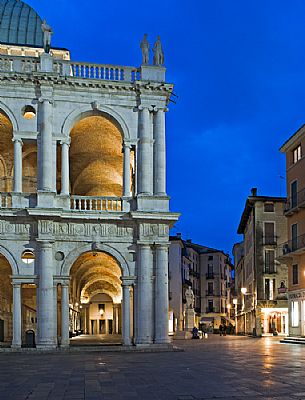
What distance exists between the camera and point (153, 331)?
1169 inches

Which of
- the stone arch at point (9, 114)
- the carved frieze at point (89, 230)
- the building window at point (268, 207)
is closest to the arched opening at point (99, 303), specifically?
the carved frieze at point (89, 230)

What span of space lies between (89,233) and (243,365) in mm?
12025

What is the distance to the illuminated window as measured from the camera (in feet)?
96.2


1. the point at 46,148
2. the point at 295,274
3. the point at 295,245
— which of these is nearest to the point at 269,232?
the point at 295,274

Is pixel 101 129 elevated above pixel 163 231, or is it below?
above

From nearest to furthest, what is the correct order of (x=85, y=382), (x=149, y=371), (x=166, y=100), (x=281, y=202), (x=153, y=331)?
(x=85, y=382) → (x=149, y=371) → (x=153, y=331) → (x=166, y=100) → (x=281, y=202)

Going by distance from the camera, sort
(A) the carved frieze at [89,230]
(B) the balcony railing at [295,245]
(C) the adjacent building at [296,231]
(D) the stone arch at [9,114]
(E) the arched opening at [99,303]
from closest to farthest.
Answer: (A) the carved frieze at [89,230] → (D) the stone arch at [9,114] → (B) the balcony railing at [295,245] → (C) the adjacent building at [296,231] → (E) the arched opening at [99,303]

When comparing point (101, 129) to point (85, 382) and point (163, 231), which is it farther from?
point (85, 382)

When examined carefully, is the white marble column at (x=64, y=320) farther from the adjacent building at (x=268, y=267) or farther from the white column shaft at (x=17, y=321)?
the adjacent building at (x=268, y=267)

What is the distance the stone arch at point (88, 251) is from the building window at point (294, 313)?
1651 centimetres

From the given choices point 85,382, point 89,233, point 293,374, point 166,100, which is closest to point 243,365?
point 293,374

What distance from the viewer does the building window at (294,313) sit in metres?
41.1

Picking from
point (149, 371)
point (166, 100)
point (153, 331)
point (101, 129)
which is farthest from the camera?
point (101, 129)

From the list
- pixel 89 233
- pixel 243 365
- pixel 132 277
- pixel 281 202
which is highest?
pixel 281 202
